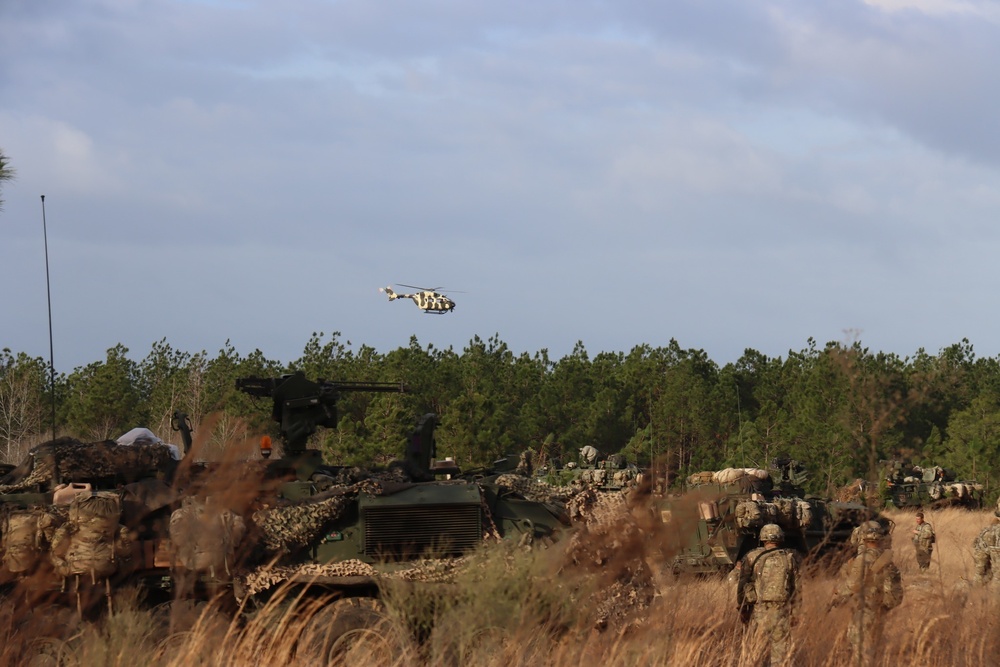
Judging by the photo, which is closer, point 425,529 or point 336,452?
point 425,529

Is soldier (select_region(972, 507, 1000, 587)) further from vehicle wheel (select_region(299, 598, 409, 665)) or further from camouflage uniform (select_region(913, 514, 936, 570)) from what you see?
vehicle wheel (select_region(299, 598, 409, 665))

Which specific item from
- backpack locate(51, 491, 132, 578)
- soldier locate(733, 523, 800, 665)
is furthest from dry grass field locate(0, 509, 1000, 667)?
backpack locate(51, 491, 132, 578)

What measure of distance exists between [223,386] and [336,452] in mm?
5769

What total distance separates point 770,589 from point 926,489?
79.1 feet

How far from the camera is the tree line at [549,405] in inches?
1351

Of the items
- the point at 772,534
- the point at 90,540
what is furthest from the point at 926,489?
the point at 90,540

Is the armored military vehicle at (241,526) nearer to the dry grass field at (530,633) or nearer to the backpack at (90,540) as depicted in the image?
the backpack at (90,540)

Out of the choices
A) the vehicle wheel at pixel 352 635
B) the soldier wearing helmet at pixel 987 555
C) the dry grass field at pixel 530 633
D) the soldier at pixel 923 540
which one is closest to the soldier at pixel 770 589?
the dry grass field at pixel 530 633

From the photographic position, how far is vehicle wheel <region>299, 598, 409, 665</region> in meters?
8.55

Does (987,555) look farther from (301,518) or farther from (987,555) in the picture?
(301,518)

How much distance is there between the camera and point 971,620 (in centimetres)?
906

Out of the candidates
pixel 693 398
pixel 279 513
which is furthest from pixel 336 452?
pixel 279 513

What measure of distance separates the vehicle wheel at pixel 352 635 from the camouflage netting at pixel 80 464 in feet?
7.84

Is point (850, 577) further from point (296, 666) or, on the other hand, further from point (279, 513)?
point (279, 513)
